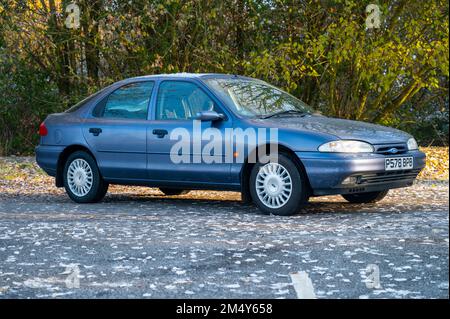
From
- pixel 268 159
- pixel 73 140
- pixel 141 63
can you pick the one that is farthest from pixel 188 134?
pixel 141 63

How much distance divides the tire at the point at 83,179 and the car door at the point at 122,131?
0.50 feet

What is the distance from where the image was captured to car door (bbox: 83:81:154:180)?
35.4ft

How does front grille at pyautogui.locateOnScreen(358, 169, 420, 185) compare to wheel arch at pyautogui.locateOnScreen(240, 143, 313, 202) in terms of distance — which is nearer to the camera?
front grille at pyautogui.locateOnScreen(358, 169, 420, 185)

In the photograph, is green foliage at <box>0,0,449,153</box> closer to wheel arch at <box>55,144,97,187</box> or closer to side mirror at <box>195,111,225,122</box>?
wheel arch at <box>55,144,97,187</box>

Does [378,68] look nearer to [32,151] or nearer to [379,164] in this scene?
[379,164]

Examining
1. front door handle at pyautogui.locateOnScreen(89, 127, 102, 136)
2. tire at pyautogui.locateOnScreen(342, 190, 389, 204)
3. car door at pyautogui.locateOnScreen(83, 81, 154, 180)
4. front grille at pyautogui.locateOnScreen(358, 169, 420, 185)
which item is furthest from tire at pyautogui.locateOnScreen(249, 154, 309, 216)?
front door handle at pyautogui.locateOnScreen(89, 127, 102, 136)

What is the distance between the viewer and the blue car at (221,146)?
9.55 m

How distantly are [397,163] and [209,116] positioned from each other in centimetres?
213

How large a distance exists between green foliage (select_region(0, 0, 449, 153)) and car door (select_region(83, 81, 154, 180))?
14.4 ft

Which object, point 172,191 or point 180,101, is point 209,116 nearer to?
point 180,101

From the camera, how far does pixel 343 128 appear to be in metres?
9.81

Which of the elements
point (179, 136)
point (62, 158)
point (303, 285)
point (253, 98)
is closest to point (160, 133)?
point (179, 136)

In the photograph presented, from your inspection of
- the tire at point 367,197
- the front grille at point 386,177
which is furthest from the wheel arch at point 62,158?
the front grille at point 386,177
